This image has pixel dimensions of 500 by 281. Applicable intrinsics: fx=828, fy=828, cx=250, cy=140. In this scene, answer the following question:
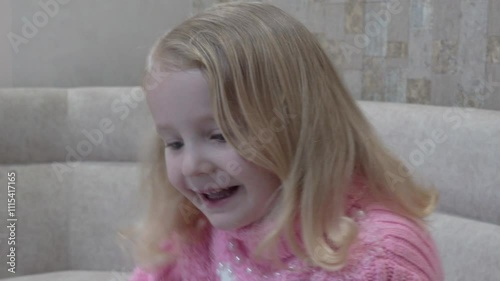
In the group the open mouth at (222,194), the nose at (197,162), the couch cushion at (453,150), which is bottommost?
the couch cushion at (453,150)

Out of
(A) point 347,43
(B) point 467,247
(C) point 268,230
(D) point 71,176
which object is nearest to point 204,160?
(C) point 268,230

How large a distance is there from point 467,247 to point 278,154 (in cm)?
61

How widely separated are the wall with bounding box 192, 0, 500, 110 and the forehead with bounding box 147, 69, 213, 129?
88cm

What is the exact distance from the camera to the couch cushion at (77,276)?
1.93 meters

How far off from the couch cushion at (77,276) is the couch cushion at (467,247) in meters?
0.78

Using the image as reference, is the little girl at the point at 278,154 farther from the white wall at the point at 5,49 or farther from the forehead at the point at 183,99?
the white wall at the point at 5,49

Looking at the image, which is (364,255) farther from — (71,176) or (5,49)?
(5,49)

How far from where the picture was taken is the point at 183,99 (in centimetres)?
86

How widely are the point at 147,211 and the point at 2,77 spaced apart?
1.23m

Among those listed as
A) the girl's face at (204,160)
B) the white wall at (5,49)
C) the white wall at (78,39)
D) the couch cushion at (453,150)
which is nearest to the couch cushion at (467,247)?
the couch cushion at (453,150)

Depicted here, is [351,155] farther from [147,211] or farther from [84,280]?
[84,280]

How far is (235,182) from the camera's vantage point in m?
0.87

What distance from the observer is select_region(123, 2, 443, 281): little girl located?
86 cm

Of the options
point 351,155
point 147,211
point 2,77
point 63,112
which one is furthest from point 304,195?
point 2,77
